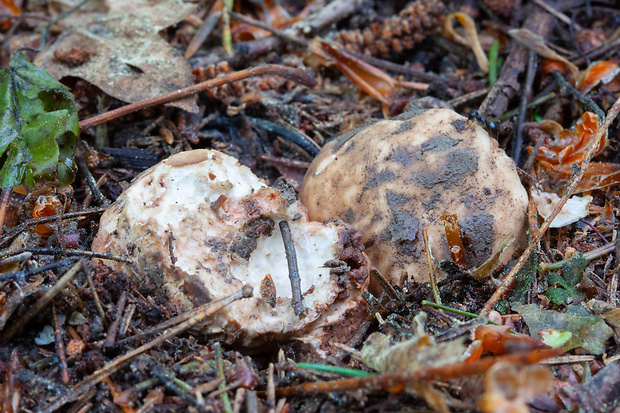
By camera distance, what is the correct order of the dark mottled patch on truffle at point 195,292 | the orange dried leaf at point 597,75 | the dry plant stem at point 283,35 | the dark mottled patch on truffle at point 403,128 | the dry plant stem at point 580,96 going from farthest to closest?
the dry plant stem at point 283,35 → the orange dried leaf at point 597,75 → the dry plant stem at point 580,96 → the dark mottled patch on truffle at point 403,128 → the dark mottled patch on truffle at point 195,292

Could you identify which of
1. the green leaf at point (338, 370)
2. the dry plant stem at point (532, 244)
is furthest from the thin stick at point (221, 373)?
the dry plant stem at point (532, 244)

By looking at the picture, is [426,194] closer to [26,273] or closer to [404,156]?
[404,156]

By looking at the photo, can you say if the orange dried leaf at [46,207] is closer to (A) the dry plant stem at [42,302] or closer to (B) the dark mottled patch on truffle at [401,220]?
(A) the dry plant stem at [42,302]

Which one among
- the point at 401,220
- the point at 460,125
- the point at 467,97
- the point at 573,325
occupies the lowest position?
the point at 573,325

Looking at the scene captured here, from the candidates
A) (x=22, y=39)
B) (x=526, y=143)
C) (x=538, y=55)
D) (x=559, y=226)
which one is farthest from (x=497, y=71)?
(x=22, y=39)

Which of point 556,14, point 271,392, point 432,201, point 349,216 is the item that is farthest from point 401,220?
point 556,14

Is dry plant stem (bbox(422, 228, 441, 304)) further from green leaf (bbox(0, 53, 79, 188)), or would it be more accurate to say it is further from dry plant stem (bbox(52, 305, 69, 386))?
green leaf (bbox(0, 53, 79, 188))

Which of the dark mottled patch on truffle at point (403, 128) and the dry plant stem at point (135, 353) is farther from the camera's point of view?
the dark mottled patch on truffle at point (403, 128)
